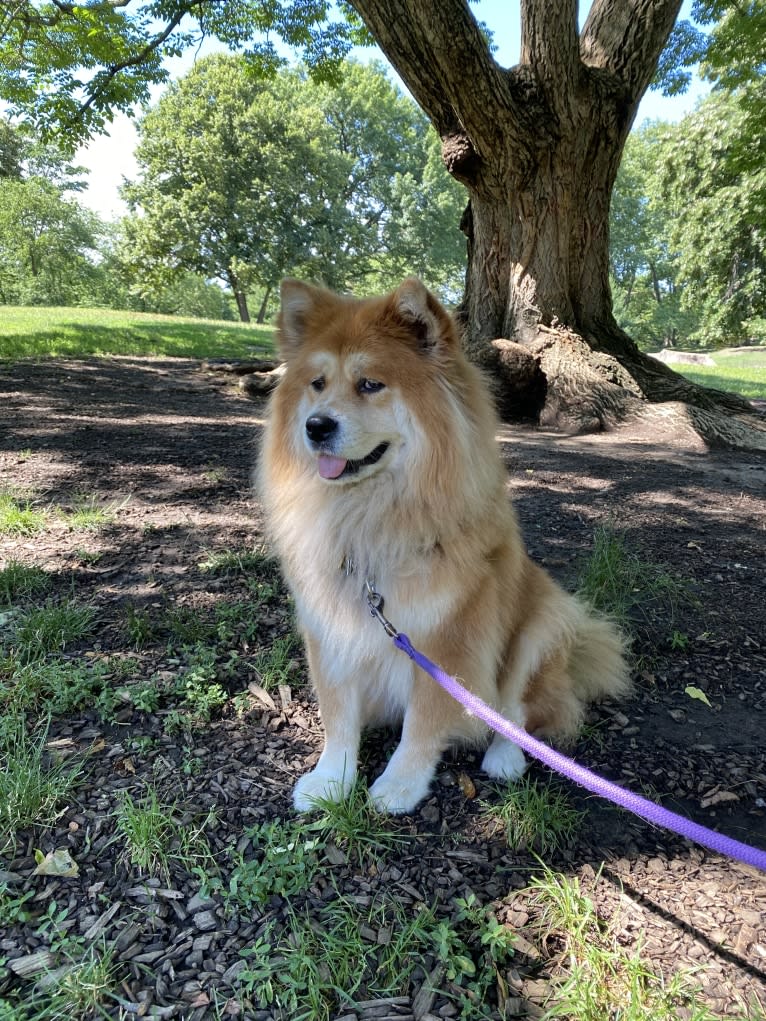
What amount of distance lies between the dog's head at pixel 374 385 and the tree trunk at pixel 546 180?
4.95 m

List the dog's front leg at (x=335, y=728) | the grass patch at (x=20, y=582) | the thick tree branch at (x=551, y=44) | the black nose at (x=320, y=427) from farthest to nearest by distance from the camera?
1. the thick tree branch at (x=551, y=44)
2. the grass patch at (x=20, y=582)
3. the dog's front leg at (x=335, y=728)
4. the black nose at (x=320, y=427)

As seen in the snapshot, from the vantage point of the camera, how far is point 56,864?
1.84m

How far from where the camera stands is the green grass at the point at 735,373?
15432 mm

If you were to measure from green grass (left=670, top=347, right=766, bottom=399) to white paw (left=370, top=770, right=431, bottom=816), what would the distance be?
13008 millimetres

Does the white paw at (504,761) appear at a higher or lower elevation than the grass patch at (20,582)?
lower

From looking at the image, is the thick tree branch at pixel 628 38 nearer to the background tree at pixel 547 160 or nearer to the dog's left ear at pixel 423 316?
the background tree at pixel 547 160

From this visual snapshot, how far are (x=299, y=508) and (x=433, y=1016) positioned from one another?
5.28 ft

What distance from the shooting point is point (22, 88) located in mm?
9391

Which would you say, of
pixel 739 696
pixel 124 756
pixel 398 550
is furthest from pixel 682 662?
pixel 124 756

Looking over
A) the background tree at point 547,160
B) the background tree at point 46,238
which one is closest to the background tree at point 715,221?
the background tree at point 547,160

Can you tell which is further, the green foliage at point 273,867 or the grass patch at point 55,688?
the grass patch at point 55,688

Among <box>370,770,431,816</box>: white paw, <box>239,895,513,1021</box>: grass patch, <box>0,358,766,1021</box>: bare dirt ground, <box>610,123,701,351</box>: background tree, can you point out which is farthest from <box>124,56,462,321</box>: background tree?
<box>239,895,513,1021</box>: grass patch

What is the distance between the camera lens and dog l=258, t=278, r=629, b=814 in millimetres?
2152

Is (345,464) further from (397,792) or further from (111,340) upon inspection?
(111,340)
